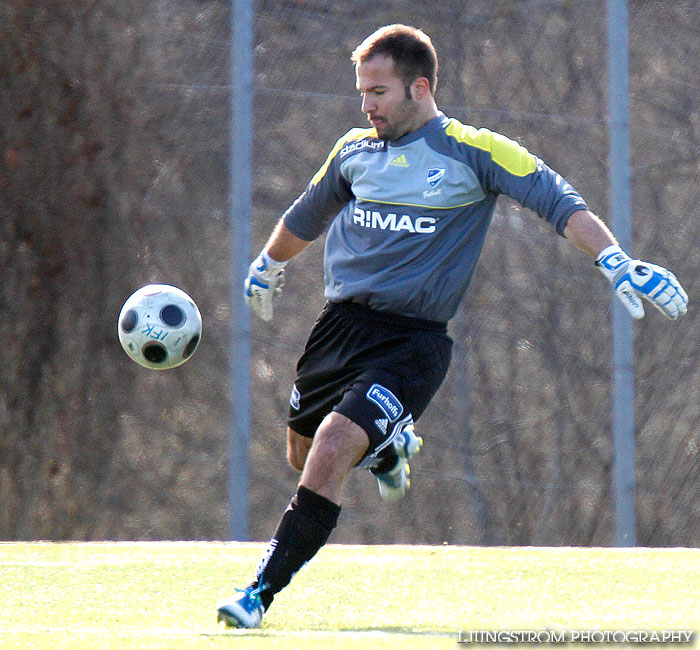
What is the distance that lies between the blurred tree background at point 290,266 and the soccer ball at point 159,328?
6.41ft

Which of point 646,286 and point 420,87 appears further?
point 420,87

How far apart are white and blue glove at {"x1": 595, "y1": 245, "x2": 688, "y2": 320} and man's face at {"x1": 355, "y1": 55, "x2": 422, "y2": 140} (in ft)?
2.75

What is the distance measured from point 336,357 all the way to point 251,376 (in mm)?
2292

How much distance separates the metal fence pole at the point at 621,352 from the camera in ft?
20.3

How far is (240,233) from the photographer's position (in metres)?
6.16

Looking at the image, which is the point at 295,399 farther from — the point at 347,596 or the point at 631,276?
the point at 631,276

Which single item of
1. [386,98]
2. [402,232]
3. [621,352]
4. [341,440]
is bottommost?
[341,440]

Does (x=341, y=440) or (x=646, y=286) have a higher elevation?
(x=646, y=286)

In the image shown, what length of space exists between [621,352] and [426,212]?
8.56ft

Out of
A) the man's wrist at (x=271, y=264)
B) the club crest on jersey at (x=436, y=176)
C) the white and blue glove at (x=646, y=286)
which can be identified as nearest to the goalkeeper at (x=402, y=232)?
the club crest on jersey at (x=436, y=176)

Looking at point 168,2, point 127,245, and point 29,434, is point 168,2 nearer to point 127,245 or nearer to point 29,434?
point 127,245

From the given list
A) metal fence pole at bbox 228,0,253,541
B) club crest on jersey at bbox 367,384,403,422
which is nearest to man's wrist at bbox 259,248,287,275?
club crest on jersey at bbox 367,384,403,422

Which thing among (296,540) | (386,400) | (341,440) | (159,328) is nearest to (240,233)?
(159,328)

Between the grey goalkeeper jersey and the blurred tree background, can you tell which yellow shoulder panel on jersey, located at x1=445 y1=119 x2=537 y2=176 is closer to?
the grey goalkeeper jersey
